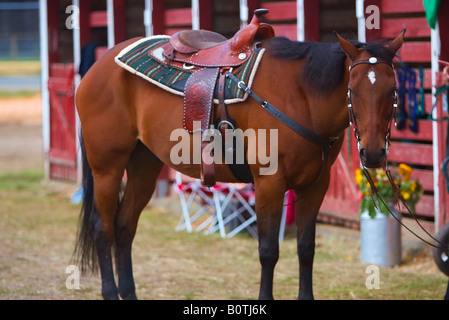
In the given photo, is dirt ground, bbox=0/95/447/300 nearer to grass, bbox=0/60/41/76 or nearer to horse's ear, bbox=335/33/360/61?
horse's ear, bbox=335/33/360/61

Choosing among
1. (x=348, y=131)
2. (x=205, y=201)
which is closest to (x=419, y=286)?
(x=348, y=131)

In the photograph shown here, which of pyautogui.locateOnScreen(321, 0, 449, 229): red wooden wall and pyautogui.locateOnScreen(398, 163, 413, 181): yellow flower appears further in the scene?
pyautogui.locateOnScreen(321, 0, 449, 229): red wooden wall

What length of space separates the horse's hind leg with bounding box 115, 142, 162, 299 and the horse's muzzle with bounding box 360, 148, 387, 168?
1.80 metres

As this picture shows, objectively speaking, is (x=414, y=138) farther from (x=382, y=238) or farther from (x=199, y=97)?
(x=199, y=97)

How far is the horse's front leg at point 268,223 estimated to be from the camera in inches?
160

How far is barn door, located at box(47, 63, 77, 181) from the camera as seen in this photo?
9.55m

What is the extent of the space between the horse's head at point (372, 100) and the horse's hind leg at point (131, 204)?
1.75 meters

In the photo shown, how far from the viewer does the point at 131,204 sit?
4.99 meters

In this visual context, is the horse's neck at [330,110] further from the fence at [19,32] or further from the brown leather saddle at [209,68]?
the fence at [19,32]

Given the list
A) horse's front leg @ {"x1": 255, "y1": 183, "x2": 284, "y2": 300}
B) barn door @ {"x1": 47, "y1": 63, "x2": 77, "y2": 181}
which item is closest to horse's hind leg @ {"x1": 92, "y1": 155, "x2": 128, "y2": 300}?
horse's front leg @ {"x1": 255, "y1": 183, "x2": 284, "y2": 300}

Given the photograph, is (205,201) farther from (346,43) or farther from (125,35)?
(346,43)

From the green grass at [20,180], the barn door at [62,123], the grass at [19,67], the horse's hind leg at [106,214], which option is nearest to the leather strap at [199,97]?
the horse's hind leg at [106,214]

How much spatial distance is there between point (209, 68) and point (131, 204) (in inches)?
46.3
